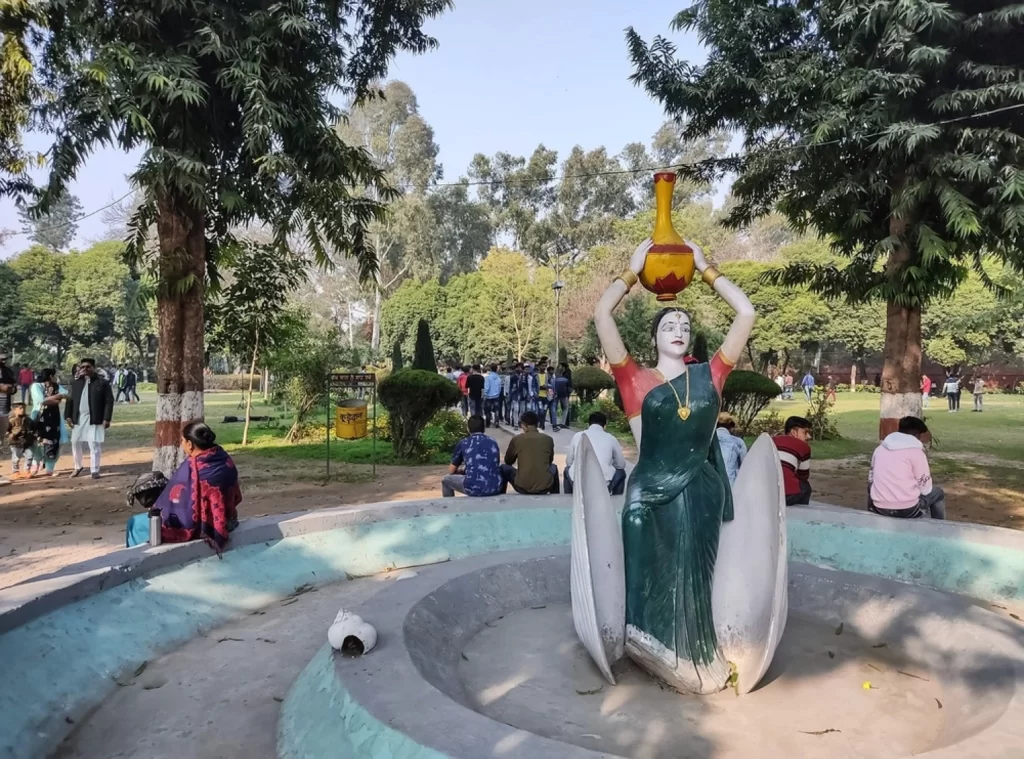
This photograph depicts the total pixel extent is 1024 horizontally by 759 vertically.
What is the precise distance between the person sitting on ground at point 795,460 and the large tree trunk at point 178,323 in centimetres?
674

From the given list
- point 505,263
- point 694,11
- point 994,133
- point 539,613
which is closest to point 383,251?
point 505,263

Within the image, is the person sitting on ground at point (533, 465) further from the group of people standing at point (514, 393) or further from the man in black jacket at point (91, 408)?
the group of people standing at point (514, 393)

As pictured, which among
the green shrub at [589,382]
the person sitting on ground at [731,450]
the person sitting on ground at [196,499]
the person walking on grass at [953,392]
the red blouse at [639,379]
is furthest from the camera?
the person walking on grass at [953,392]

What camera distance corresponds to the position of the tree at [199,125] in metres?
7.94

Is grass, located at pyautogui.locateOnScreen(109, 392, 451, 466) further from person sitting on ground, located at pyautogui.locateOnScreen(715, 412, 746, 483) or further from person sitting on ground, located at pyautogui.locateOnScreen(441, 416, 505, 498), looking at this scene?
person sitting on ground, located at pyautogui.locateOnScreen(715, 412, 746, 483)

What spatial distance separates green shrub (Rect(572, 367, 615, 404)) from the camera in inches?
850

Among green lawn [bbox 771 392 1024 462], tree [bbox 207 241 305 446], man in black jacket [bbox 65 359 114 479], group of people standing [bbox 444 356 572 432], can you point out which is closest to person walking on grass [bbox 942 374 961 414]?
green lawn [bbox 771 392 1024 462]

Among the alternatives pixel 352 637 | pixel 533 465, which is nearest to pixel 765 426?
pixel 533 465

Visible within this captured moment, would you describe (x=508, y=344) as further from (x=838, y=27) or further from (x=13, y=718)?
(x=13, y=718)

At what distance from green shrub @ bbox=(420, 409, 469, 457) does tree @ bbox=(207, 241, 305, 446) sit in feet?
12.5

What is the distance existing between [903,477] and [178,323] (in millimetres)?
7916

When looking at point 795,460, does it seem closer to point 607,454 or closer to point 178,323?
point 607,454

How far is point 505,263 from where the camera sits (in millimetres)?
39344

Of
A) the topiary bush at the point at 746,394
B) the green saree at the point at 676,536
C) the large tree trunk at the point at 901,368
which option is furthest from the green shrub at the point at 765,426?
the green saree at the point at 676,536
